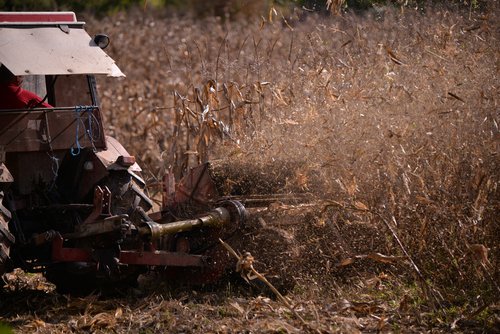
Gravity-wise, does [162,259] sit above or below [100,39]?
below

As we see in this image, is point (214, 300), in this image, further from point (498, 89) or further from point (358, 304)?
point (498, 89)

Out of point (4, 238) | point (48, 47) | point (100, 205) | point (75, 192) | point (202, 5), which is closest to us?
point (4, 238)

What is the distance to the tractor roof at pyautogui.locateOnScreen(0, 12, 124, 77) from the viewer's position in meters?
6.35

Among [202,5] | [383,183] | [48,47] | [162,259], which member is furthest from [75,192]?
[202,5]

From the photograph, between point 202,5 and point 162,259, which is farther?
point 202,5

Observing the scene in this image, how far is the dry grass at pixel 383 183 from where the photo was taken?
616 centimetres

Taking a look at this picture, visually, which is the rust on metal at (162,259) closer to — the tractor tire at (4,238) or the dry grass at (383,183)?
the dry grass at (383,183)

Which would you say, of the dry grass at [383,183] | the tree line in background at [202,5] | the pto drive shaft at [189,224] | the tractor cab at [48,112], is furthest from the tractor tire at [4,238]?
the tree line in background at [202,5]

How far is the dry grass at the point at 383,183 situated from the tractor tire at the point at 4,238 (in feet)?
2.36

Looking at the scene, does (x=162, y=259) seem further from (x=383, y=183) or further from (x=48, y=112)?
(x=383, y=183)

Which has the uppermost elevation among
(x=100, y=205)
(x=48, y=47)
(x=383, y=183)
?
(x=48, y=47)

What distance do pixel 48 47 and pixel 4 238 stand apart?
4.55ft

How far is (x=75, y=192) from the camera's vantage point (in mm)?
7012

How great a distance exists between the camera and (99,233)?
6.38 meters
